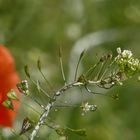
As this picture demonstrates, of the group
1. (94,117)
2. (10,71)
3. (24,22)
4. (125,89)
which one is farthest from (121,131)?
(10,71)

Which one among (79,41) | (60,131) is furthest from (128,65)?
(79,41)

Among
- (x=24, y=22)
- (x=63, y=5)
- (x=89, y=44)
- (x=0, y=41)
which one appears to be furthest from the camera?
(x=63, y=5)

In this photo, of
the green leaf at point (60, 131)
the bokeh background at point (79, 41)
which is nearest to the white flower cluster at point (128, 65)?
the green leaf at point (60, 131)

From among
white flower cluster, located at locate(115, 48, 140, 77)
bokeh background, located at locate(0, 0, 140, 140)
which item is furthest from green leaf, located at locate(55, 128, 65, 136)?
bokeh background, located at locate(0, 0, 140, 140)

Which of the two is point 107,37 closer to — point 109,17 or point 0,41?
point 109,17

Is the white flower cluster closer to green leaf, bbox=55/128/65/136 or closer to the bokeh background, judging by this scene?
green leaf, bbox=55/128/65/136

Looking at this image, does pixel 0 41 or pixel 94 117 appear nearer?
pixel 0 41

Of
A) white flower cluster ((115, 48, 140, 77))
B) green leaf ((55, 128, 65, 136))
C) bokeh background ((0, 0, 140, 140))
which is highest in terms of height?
bokeh background ((0, 0, 140, 140))

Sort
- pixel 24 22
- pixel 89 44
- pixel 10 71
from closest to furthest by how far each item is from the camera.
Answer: pixel 10 71, pixel 24 22, pixel 89 44

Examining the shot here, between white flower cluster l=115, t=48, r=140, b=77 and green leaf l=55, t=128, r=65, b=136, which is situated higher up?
white flower cluster l=115, t=48, r=140, b=77
